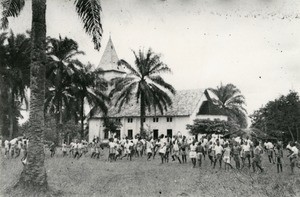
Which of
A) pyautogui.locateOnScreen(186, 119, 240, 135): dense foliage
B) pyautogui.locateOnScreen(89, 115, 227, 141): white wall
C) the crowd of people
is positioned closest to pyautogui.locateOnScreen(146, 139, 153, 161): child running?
the crowd of people

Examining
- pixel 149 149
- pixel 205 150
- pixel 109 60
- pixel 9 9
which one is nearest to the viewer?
pixel 9 9

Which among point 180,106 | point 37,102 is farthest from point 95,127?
point 37,102

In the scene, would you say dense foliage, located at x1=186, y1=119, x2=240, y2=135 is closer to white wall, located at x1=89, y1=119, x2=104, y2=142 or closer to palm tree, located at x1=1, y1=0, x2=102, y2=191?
white wall, located at x1=89, y1=119, x2=104, y2=142

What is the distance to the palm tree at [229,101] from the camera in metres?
44.3

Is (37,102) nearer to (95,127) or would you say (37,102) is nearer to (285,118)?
(285,118)

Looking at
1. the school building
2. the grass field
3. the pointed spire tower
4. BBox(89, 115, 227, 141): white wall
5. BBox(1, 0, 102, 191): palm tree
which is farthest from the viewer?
the pointed spire tower

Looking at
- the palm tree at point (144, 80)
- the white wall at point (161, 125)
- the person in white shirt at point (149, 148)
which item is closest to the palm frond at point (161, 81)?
the palm tree at point (144, 80)

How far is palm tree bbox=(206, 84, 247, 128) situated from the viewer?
1745 inches

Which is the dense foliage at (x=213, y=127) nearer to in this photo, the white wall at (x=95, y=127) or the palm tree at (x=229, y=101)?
the palm tree at (x=229, y=101)

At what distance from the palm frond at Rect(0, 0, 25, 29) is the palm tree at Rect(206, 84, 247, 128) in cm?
3451

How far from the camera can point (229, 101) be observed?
147 ft

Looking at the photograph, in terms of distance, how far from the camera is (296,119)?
34.8 metres

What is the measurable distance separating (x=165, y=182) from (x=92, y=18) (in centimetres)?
687

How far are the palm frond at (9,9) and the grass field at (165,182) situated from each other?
5.74 m
